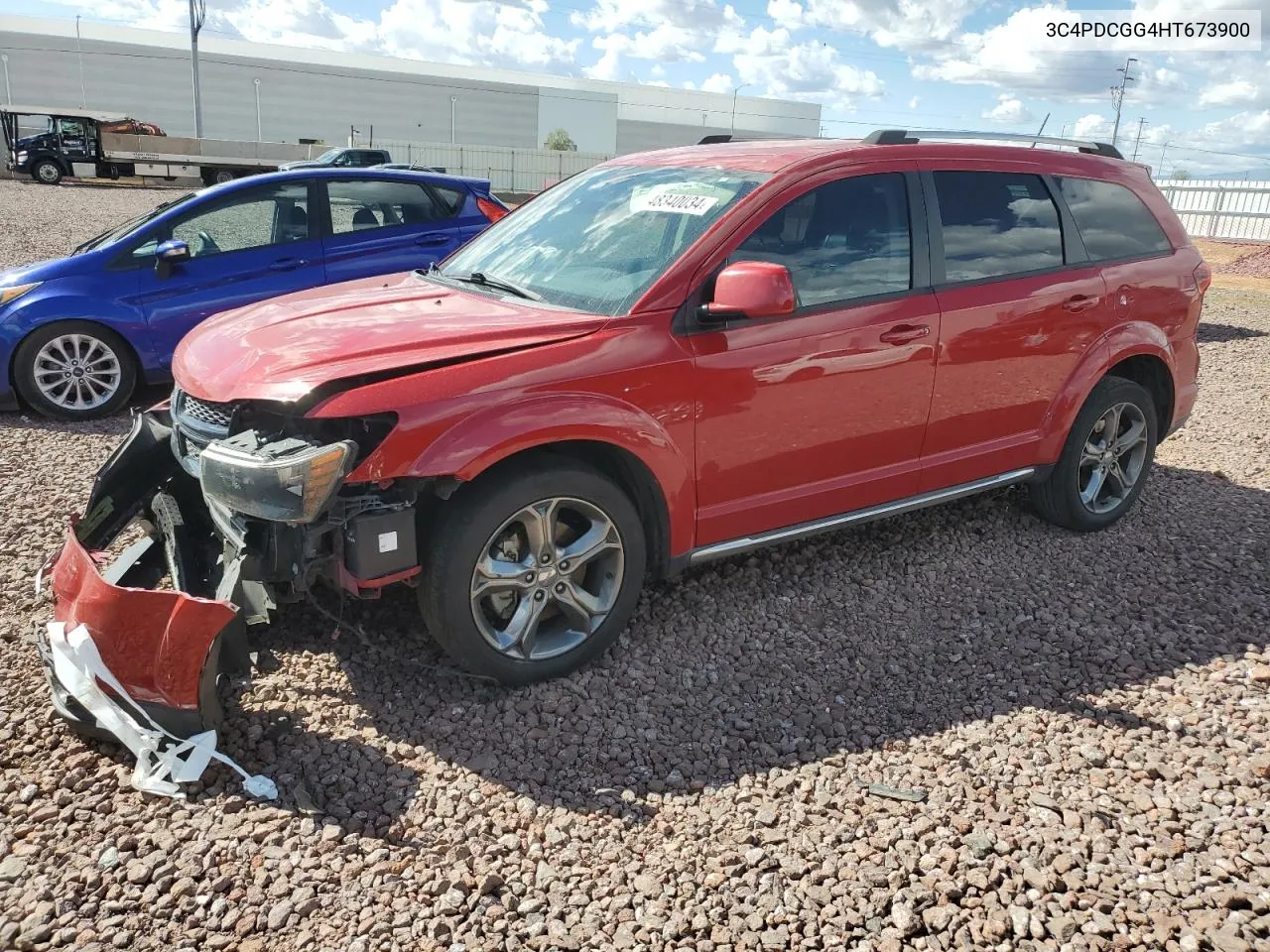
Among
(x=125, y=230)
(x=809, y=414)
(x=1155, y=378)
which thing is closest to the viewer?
(x=809, y=414)

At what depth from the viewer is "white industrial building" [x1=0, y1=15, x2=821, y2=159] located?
70688 millimetres

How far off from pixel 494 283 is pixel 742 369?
116 centimetres

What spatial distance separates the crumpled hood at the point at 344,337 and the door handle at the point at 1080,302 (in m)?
2.49

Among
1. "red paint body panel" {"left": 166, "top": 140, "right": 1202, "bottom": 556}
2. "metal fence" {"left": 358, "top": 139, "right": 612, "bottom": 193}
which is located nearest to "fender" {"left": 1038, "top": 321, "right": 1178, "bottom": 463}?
"red paint body panel" {"left": 166, "top": 140, "right": 1202, "bottom": 556}

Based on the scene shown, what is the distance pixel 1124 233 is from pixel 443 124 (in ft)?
268

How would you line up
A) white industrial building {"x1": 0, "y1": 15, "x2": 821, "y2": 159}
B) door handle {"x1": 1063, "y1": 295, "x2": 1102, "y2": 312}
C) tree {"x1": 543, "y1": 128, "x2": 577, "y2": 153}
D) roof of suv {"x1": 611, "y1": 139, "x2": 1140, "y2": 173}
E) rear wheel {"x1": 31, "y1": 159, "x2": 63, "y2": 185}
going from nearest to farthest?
roof of suv {"x1": 611, "y1": 139, "x2": 1140, "y2": 173}, door handle {"x1": 1063, "y1": 295, "x2": 1102, "y2": 312}, rear wheel {"x1": 31, "y1": 159, "x2": 63, "y2": 185}, white industrial building {"x1": 0, "y1": 15, "x2": 821, "y2": 159}, tree {"x1": 543, "y1": 128, "x2": 577, "y2": 153}

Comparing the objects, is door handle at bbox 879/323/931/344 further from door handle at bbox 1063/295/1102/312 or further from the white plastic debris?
the white plastic debris

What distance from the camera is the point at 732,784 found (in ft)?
10.1

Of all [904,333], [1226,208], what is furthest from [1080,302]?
[1226,208]

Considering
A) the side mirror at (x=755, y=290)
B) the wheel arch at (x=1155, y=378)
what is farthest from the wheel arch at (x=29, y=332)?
the wheel arch at (x=1155, y=378)

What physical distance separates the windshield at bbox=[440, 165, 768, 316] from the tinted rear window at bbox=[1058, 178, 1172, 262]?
1.96m

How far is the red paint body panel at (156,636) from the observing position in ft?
9.57

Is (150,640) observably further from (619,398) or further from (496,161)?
(496,161)

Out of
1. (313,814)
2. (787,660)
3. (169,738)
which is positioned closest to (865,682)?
(787,660)
